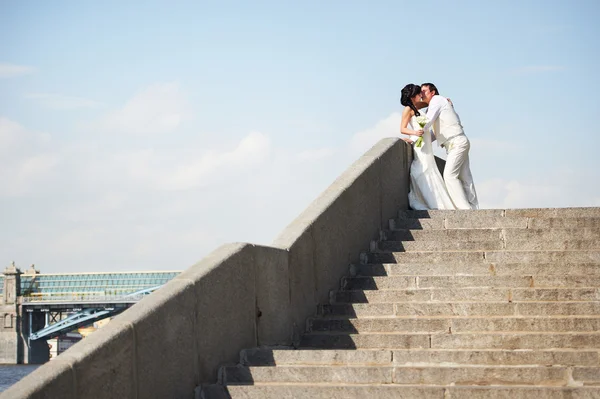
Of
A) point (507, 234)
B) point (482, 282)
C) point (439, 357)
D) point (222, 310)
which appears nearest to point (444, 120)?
point (507, 234)

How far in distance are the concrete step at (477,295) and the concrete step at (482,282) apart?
0.17m

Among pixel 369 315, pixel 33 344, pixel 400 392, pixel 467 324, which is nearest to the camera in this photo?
pixel 400 392

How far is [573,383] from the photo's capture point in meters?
5.48

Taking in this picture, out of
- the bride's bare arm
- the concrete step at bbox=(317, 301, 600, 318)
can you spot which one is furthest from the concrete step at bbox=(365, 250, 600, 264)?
the bride's bare arm

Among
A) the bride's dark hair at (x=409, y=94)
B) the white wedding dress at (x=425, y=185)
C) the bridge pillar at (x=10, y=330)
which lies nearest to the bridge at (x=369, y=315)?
the white wedding dress at (x=425, y=185)

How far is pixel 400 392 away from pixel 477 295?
2.04 m

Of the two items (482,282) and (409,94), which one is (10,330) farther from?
(482,282)

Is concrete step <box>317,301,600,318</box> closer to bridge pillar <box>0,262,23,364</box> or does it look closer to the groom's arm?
the groom's arm

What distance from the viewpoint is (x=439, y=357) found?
232 inches

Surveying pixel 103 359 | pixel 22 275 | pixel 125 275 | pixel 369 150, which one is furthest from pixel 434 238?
pixel 22 275

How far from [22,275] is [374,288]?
86688mm

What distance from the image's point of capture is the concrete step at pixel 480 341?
6.28 metres

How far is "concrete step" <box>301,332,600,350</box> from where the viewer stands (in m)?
6.28

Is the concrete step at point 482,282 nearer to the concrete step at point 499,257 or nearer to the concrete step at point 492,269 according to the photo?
the concrete step at point 492,269
